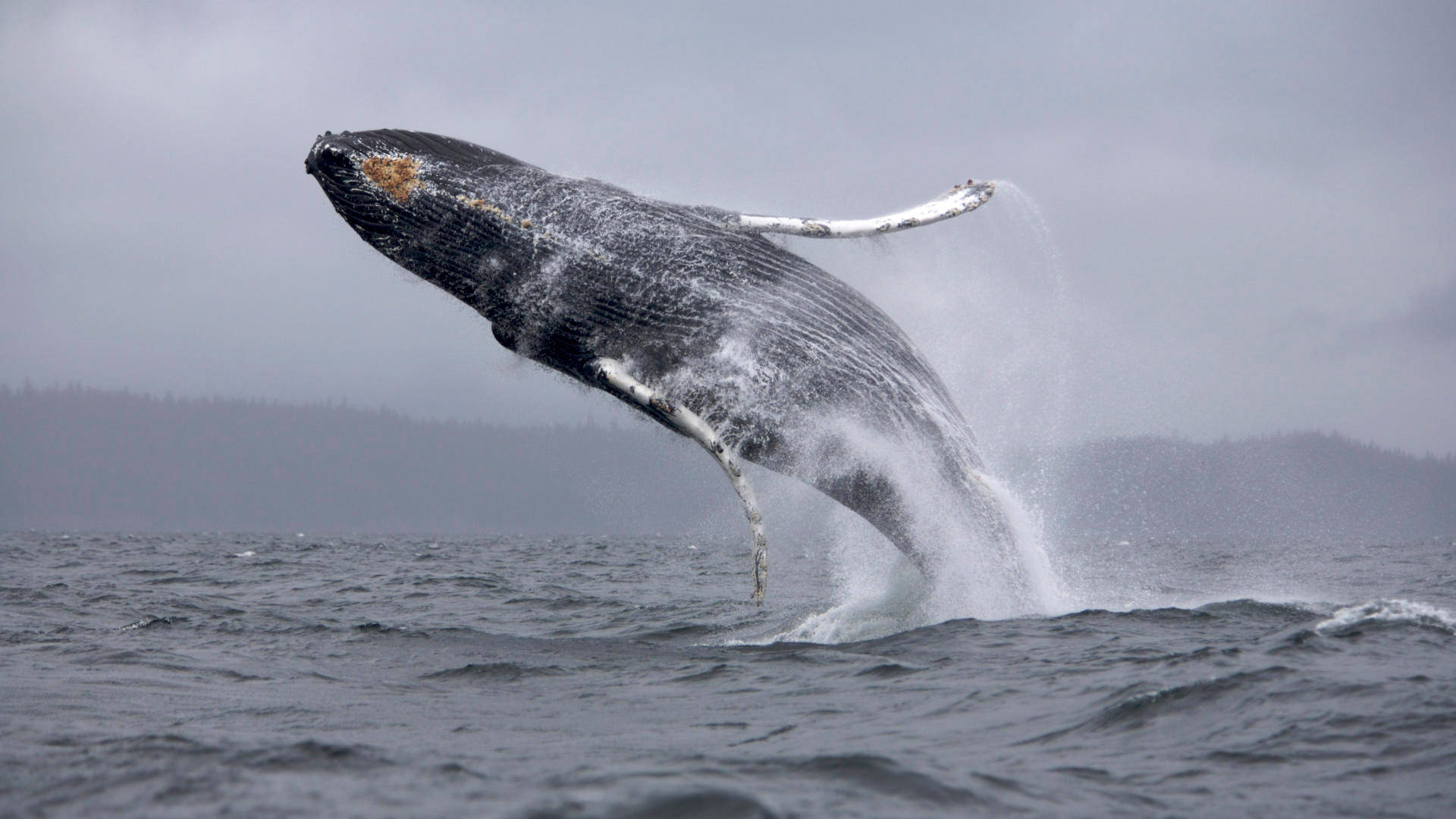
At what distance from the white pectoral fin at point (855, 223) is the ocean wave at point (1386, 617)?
360 cm

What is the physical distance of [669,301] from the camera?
694 cm

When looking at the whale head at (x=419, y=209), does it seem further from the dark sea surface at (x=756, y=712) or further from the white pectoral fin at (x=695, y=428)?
the dark sea surface at (x=756, y=712)

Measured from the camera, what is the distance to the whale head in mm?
6949

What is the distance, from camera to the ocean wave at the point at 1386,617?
7.46m

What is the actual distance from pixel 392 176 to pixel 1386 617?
7.25 m

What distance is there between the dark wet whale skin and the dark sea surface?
1.50m

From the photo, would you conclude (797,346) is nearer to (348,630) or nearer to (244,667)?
(244,667)

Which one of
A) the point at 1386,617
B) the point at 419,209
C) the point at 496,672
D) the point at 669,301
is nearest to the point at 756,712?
the point at 496,672

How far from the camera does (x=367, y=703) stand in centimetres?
608

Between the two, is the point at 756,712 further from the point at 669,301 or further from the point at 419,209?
the point at 419,209

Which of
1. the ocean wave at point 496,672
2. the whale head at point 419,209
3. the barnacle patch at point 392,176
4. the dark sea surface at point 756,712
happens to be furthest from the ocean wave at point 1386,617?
the barnacle patch at point 392,176

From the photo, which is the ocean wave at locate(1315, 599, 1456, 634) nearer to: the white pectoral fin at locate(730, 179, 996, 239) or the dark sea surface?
the dark sea surface

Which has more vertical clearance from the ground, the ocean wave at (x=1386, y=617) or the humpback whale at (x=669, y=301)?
the humpback whale at (x=669, y=301)

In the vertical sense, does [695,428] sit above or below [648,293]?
below
